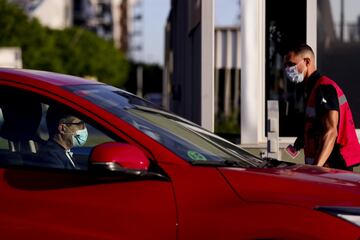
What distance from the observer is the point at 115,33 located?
16212 centimetres

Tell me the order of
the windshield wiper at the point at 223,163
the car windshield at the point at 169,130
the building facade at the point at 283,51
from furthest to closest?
the building facade at the point at 283,51 → the car windshield at the point at 169,130 → the windshield wiper at the point at 223,163

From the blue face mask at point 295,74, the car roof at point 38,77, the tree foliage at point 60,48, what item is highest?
the car roof at point 38,77

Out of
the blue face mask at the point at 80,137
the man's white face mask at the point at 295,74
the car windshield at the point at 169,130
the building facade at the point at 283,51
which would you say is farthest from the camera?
the building facade at the point at 283,51

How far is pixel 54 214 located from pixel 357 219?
149 cm

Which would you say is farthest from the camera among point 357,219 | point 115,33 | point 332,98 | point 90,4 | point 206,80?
point 115,33

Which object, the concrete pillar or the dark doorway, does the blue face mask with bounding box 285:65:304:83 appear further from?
the dark doorway

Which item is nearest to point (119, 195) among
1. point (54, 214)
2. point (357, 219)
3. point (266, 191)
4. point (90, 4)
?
point (54, 214)

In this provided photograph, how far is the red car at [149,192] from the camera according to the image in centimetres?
499

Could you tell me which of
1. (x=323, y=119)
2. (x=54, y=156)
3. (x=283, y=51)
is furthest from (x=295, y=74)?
(x=283, y=51)

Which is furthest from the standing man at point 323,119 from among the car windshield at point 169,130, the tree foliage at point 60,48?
the tree foliage at point 60,48

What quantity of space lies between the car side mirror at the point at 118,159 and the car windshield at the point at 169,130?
0.87ft

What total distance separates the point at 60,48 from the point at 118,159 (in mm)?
77708

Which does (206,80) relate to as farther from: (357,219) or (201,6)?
(357,219)

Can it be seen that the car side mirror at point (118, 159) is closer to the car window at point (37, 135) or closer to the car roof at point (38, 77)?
the car window at point (37, 135)
